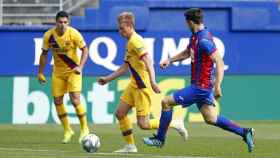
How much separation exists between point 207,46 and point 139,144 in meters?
3.14

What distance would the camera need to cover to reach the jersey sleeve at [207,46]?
12.4m

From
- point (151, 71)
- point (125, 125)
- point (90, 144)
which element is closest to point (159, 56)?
point (125, 125)

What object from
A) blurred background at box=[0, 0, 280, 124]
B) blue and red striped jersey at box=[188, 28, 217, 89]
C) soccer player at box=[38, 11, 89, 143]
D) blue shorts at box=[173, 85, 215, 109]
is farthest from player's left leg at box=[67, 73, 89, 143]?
blurred background at box=[0, 0, 280, 124]

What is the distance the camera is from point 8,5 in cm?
2548

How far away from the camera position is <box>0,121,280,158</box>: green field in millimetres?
12633

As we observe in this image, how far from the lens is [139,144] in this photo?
49.4 feet

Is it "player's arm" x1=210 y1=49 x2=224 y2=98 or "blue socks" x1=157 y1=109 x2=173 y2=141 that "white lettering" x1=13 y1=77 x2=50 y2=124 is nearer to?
"blue socks" x1=157 y1=109 x2=173 y2=141

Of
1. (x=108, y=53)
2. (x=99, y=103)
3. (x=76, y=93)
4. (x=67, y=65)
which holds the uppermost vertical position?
(x=108, y=53)

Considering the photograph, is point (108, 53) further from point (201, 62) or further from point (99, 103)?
point (201, 62)

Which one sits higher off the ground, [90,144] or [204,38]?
[204,38]

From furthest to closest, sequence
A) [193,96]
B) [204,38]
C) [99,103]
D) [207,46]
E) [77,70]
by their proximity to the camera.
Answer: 1. [99,103]
2. [77,70]
3. [193,96]
4. [204,38]
5. [207,46]

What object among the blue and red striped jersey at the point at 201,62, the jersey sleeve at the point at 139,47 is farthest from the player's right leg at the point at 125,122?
the blue and red striped jersey at the point at 201,62

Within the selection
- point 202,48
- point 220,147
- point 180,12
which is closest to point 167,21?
point 180,12

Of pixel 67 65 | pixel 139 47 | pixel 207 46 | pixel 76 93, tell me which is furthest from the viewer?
pixel 67 65
